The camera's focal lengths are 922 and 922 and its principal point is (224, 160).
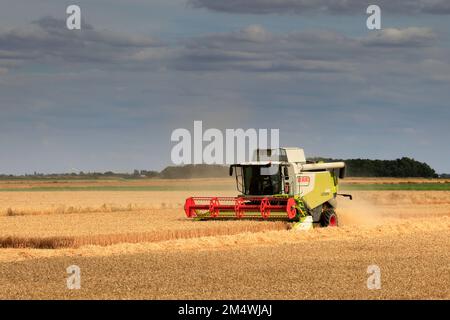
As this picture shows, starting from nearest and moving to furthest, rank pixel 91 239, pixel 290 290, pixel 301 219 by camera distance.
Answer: pixel 290 290, pixel 91 239, pixel 301 219

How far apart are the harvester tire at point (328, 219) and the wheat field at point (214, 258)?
1904 mm

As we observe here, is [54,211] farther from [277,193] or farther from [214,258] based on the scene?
[214,258]

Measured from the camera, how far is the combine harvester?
31.9 meters

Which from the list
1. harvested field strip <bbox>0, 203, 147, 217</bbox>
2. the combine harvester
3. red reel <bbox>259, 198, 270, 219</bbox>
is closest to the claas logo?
the combine harvester

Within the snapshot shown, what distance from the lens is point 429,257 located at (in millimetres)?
22484

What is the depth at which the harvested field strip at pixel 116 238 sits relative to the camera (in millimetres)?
25109

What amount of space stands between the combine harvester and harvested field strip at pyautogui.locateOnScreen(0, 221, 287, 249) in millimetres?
2337

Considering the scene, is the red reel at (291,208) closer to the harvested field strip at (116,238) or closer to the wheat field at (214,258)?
the wheat field at (214,258)

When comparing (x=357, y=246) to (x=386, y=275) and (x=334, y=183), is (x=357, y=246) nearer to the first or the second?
(x=386, y=275)

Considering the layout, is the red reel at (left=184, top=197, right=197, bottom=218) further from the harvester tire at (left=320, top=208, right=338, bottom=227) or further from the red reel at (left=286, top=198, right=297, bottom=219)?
the harvester tire at (left=320, top=208, right=338, bottom=227)

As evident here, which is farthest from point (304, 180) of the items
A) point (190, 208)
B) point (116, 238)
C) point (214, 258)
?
point (214, 258)

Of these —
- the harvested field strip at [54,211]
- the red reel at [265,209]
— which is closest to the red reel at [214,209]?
the red reel at [265,209]
